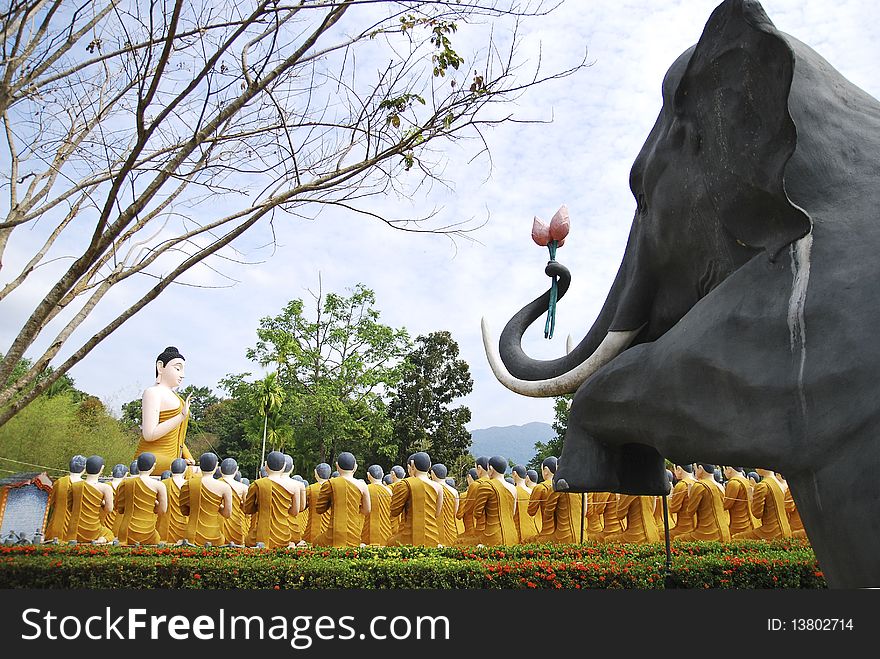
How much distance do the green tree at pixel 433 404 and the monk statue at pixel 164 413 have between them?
2180cm

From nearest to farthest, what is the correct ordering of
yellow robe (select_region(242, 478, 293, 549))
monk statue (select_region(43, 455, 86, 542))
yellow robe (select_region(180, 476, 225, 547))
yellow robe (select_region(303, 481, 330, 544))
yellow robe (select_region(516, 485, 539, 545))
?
yellow robe (select_region(242, 478, 293, 549)), yellow robe (select_region(180, 476, 225, 547)), yellow robe (select_region(303, 481, 330, 544)), monk statue (select_region(43, 455, 86, 542)), yellow robe (select_region(516, 485, 539, 545))

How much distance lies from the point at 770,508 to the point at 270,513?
865 centimetres

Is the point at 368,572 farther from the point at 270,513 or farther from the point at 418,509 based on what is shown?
the point at 418,509

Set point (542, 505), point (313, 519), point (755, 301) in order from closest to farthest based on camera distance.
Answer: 1. point (755, 301)
2. point (313, 519)
3. point (542, 505)

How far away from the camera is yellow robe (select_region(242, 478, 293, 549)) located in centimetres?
1015

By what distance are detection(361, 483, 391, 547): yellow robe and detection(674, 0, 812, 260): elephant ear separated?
33.4 ft

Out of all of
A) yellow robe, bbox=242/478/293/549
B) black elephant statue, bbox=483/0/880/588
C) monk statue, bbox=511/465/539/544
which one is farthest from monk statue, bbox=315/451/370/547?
black elephant statue, bbox=483/0/880/588

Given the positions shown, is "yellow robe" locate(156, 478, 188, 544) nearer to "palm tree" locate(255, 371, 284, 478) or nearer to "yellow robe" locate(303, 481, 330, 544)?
"yellow robe" locate(303, 481, 330, 544)

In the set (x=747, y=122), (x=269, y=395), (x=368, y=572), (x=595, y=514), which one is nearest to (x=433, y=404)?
(x=269, y=395)

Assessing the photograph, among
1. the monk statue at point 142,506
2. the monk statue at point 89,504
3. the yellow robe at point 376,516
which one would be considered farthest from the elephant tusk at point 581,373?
the monk statue at point 89,504

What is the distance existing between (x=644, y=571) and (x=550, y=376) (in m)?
5.48

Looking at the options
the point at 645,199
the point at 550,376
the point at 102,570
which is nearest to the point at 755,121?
the point at 645,199

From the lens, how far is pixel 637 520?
1220cm

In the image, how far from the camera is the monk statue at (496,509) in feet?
38.1
